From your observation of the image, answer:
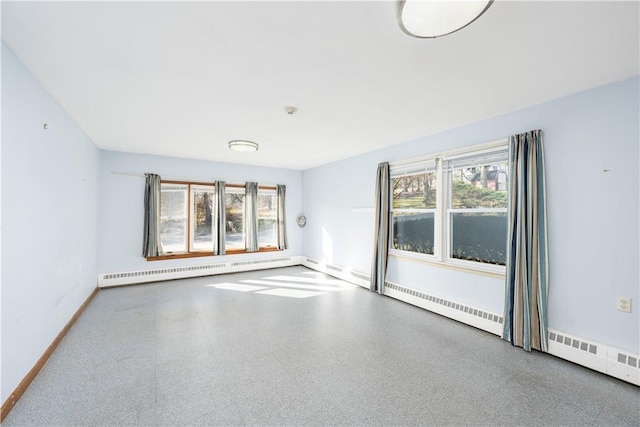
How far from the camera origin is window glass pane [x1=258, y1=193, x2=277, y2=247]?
6.49m

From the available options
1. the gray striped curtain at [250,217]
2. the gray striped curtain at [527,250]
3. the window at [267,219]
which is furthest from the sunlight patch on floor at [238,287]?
the gray striped curtain at [527,250]

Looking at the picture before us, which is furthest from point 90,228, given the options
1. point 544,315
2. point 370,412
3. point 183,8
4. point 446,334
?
point 544,315

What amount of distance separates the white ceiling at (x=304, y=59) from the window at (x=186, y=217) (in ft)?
7.40

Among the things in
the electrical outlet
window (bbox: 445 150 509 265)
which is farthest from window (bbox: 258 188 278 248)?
the electrical outlet

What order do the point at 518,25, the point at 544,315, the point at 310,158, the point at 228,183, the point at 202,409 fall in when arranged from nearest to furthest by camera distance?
the point at 518,25 → the point at 202,409 → the point at 544,315 → the point at 310,158 → the point at 228,183

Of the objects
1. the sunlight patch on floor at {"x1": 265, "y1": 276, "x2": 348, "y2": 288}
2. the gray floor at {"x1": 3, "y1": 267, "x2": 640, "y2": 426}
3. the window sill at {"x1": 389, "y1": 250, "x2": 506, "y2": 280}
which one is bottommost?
the gray floor at {"x1": 3, "y1": 267, "x2": 640, "y2": 426}

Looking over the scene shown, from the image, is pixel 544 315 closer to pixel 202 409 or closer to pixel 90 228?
pixel 202 409

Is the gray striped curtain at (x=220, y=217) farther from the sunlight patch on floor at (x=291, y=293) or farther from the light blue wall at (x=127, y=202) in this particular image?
the sunlight patch on floor at (x=291, y=293)

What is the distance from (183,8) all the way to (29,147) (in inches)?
69.9

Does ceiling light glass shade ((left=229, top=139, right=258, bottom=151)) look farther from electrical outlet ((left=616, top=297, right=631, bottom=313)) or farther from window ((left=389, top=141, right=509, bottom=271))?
electrical outlet ((left=616, top=297, right=631, bottom=313))

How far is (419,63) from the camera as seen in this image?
2012 millimetres

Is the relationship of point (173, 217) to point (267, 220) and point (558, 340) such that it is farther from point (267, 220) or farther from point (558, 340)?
point (558, 340)

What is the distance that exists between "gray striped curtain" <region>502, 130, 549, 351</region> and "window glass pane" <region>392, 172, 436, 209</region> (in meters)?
1.11

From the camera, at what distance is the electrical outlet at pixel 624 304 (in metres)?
2.21
